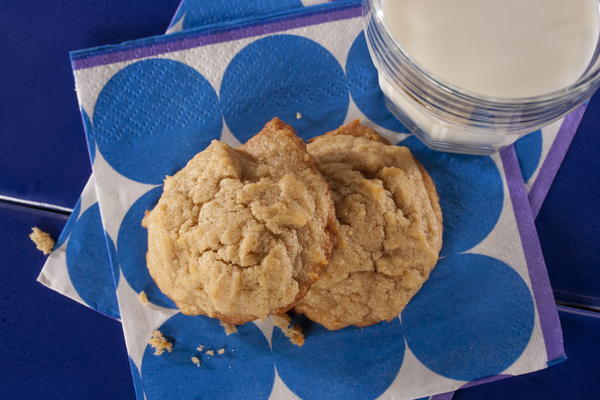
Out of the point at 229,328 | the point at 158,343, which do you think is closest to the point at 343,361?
the point at 229,328

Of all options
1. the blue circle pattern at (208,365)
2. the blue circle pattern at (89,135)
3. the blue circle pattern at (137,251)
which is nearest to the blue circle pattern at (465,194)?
the blue circle pattern at (208,365)

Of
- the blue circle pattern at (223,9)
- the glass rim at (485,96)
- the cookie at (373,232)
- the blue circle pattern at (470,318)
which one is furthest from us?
the blue circle pattern at (223,9)

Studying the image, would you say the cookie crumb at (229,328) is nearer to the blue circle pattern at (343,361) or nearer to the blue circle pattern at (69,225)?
the blue circle pattern at (343,361)

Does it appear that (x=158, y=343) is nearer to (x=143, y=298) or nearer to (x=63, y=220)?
(x=143, y=298)

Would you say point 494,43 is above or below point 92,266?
above

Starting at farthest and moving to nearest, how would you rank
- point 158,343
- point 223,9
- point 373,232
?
point 223,9 → point 158,343 → point 373,232

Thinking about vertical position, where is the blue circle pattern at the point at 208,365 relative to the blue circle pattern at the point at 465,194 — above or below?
below

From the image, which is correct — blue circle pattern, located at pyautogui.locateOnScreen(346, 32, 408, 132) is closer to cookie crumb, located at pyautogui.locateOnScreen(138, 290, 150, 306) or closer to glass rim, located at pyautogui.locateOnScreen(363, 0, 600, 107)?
glass rim, located at pyautogui.locateOnScreen(363, 0, 600, 107)

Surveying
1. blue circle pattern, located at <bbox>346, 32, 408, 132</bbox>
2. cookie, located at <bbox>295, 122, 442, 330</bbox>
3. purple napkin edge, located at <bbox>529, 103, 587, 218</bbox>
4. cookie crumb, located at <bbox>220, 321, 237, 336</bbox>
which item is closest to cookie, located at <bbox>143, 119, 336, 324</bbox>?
cookie, located at <bbox>295, 122, 442, 330</bbox>

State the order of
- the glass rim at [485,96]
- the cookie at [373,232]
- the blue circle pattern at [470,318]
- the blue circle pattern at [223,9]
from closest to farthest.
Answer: the glass rim at [485,96], the cookie at [373,232], the blue circle pattern at [470,318], the blue circle pattern at [223,9]
